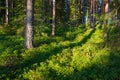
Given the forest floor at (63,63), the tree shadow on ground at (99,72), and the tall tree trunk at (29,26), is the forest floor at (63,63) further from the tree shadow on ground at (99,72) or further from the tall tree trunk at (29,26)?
the tall tree trunk at (29,26)

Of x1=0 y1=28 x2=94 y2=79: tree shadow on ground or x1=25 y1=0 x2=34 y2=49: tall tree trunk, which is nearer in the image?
x1=0 y1=28 x2=94 y2=79: tree shadow on ground

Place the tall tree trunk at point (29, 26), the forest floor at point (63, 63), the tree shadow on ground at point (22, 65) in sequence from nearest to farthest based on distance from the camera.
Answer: the tree shadow on ground at point (22, 65) → the forest floor at point (63, 63) → the tall tree trunk at point (29, 26)

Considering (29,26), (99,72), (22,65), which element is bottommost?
(99,72)

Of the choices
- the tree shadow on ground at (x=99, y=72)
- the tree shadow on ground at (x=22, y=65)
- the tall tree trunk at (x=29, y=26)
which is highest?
the tall tree trunk at (x=29, y=26)

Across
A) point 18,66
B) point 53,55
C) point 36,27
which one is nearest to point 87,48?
point 53,55

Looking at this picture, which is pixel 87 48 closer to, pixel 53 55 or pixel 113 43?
pixel 53 55

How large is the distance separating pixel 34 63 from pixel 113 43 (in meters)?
4.14

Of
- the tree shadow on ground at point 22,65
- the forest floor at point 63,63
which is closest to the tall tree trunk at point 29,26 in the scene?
the forest floor at point 63,63

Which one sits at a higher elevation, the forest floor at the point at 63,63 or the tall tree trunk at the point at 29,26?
the tall tree trunk at the point at 29,26

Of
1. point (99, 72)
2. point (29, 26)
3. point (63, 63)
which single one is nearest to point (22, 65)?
point (63, 63)

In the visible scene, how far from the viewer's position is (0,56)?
1262cm

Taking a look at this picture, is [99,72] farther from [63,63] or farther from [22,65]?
[22,65]

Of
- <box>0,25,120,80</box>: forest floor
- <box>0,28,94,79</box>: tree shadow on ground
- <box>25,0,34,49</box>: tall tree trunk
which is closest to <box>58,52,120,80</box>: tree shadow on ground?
<box>0,25,120,80</box>: forest floor

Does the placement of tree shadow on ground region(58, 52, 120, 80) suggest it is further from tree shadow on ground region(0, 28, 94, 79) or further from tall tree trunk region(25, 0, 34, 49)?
tall tree trunk region(25, 0, 34, 49)
